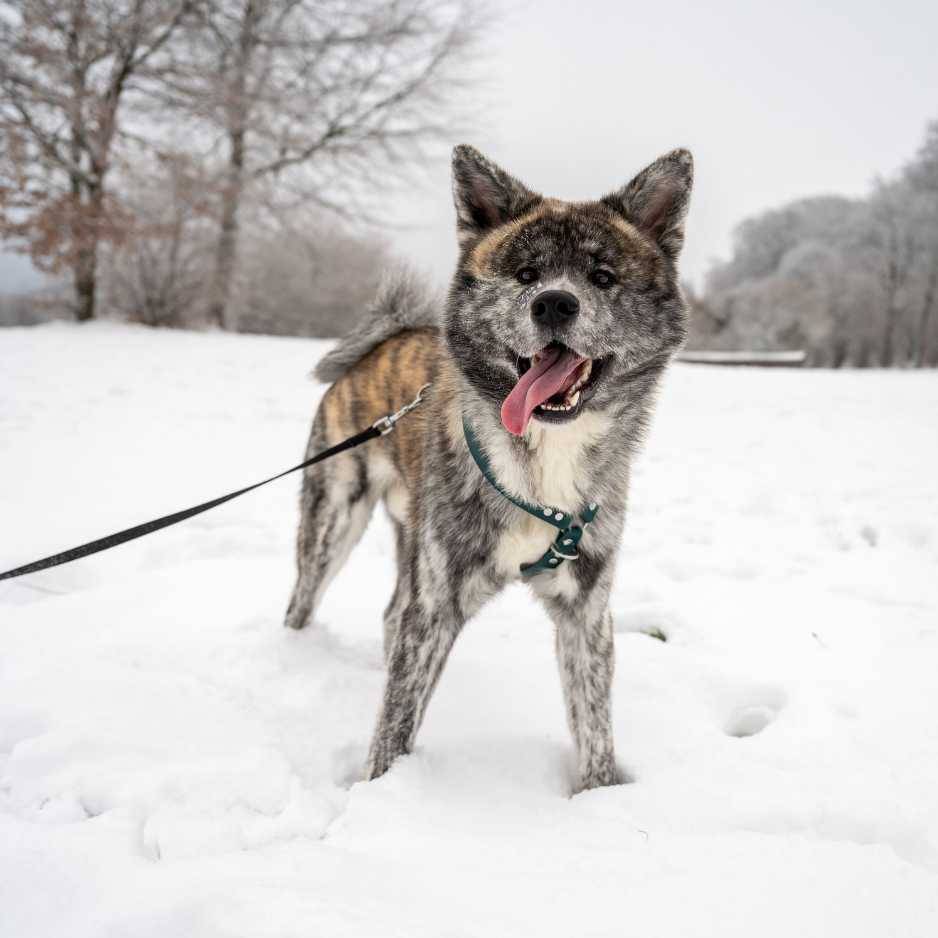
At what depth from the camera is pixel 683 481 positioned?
5.57 m

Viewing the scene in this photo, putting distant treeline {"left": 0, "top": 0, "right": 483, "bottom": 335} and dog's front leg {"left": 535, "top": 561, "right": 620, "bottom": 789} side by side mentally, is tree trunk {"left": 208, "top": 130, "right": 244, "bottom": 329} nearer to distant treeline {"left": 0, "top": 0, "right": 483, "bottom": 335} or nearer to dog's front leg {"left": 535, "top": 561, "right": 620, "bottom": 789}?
distant treeline {"left": 0, "top": 0, "right": 483, "bottom": 335}

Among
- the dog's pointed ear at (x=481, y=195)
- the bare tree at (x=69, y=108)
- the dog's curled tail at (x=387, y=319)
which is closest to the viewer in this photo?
the dog's pointed ear at (x=481, y=195)

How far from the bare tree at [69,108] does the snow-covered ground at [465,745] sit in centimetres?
799

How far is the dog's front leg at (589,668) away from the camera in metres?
1.93

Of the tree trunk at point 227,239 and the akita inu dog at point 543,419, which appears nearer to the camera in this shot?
the akita inu dog at point 543,419

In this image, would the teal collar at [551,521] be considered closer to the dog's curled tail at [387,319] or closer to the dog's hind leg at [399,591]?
the dog's hind leg at [399,591]

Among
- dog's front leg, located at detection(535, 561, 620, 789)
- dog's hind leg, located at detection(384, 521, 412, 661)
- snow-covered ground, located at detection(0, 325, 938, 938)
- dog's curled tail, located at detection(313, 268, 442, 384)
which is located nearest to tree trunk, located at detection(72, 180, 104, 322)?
snow-covered ground, located at detection(0, 325, 938, 938)

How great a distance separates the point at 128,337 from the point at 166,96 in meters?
4.63

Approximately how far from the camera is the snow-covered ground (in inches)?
54.7

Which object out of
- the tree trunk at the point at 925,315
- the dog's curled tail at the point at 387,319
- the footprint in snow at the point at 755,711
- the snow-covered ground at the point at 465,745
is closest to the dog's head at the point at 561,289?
the dog's curled tail at the point at 387,319

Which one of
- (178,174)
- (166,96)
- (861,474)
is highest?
(166,96)

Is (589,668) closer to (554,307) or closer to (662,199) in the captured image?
(554,307)

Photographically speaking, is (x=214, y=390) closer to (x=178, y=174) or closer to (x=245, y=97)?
(x=178, y=174)

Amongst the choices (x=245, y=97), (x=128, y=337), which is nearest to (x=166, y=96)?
(x=245, y=97)
